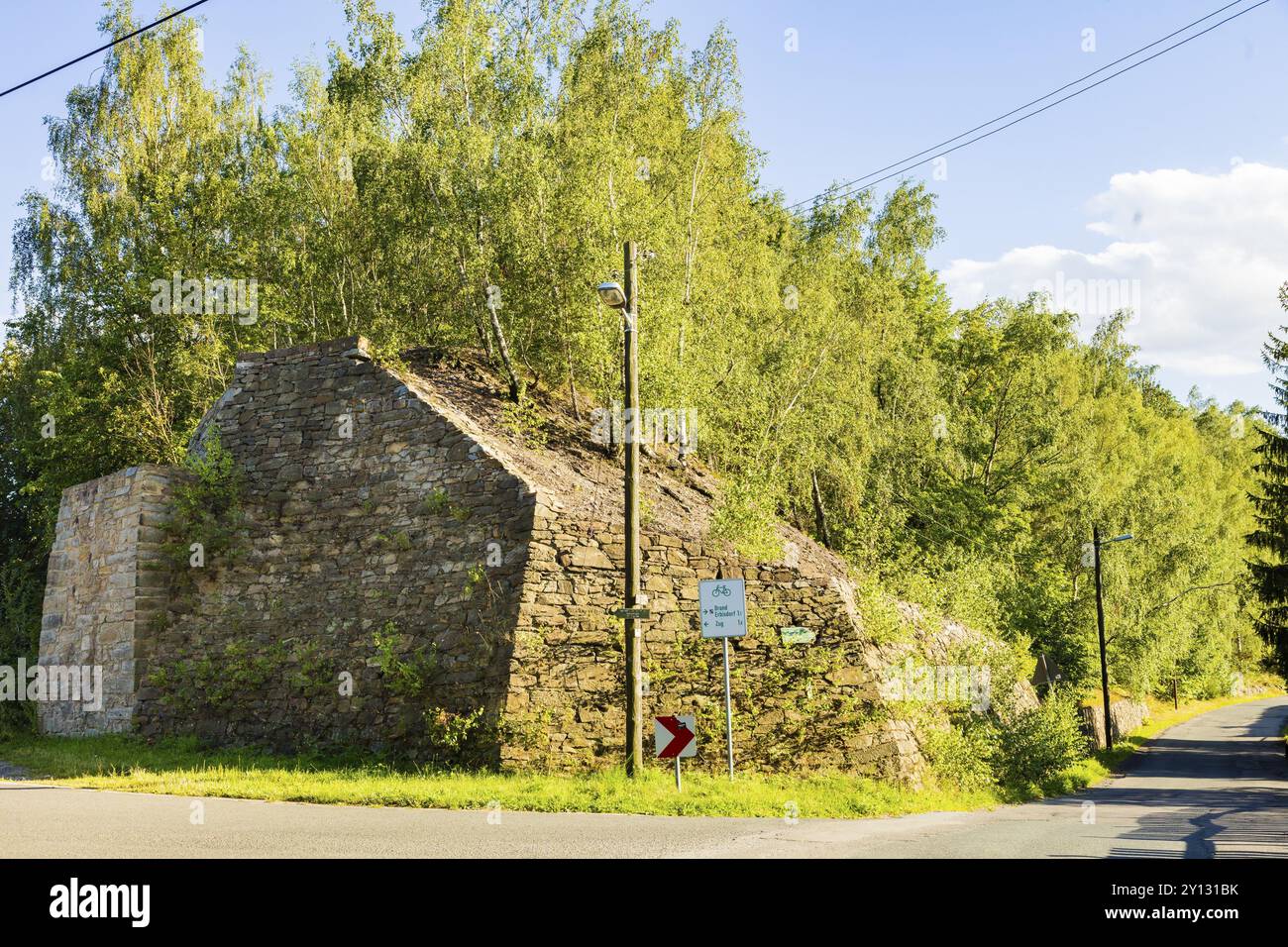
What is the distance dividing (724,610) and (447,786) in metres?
4.34

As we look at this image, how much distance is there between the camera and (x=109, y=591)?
19.3 m

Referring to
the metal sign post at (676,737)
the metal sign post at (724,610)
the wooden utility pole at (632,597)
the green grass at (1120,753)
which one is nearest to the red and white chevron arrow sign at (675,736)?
the metal sign post at (676,737)

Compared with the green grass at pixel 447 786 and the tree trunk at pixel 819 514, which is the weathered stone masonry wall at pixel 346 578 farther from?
the tree trunk at pixel 819 514

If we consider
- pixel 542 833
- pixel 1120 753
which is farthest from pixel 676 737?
pixel 1120 753

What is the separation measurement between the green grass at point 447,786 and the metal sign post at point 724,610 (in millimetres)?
1187

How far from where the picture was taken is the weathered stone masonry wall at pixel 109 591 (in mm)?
18547

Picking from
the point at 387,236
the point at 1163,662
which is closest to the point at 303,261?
the point at 387,236

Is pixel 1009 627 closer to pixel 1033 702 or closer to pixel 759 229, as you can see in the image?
pixel 1033 702

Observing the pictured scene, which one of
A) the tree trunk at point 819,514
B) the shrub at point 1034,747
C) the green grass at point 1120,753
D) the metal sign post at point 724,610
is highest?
the tree trunk at point 819,514

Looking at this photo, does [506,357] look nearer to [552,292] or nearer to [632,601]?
[552,292]

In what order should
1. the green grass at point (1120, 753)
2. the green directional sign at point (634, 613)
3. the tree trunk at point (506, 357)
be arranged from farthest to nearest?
the green grass at point (1120, 753) < the tree trunk at point (506, 357) < the green directional sign at point (634, 613)

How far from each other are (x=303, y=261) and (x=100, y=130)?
10140 millimetres

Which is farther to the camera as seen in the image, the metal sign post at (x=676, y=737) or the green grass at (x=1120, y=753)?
the green grass at (x=1120, y=753)

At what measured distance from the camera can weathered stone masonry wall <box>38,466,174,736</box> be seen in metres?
18.5
